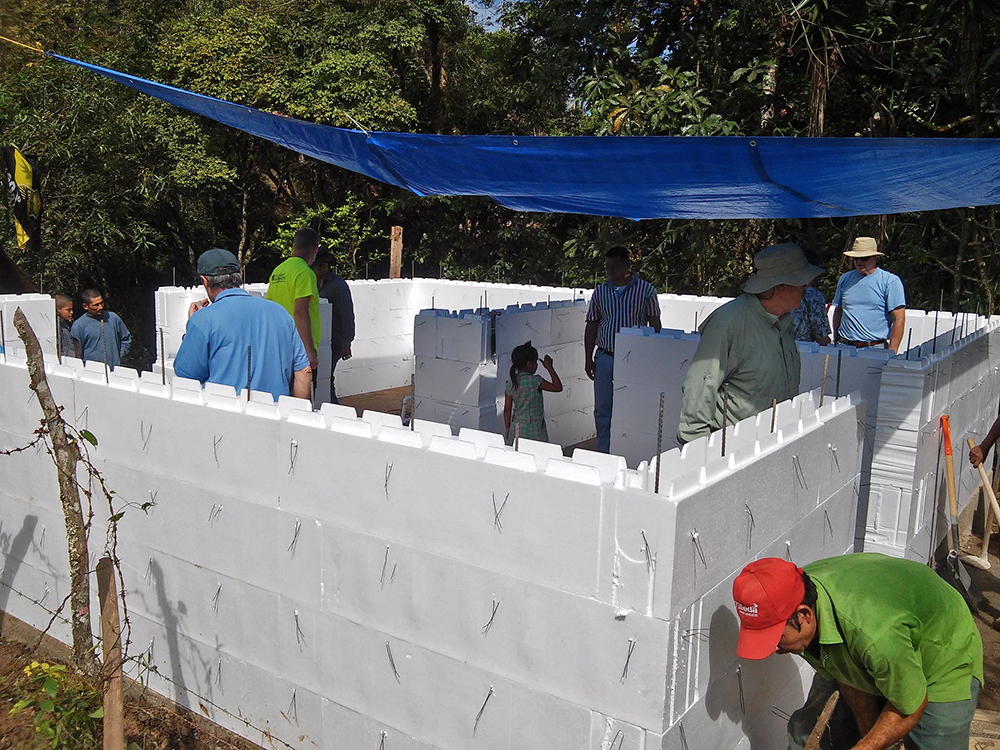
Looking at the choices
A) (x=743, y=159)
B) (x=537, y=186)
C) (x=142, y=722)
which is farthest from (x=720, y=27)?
(x=142, y=722)

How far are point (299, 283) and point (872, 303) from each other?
394cm

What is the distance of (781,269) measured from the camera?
3.30 meters

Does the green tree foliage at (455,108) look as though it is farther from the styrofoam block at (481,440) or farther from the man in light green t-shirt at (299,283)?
the styrofoam block at (481,440)

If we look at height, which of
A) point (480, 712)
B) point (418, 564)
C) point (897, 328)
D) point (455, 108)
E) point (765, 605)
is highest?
point (455, 108)

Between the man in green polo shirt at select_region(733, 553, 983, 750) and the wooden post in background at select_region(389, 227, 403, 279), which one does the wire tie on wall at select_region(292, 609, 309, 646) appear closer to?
the man in green polo shirt at select_region(733, 553, 983, 750)

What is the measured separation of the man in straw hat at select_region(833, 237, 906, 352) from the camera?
5926 mm

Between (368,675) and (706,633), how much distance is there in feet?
4.12

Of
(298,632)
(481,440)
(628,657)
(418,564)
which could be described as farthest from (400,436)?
(628,657)

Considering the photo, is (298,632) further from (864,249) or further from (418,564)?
(864,249)

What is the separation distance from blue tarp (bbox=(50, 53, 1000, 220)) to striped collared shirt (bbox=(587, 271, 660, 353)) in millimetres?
703

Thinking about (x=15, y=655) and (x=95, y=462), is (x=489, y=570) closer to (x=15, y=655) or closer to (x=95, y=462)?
(x=95, y=462)

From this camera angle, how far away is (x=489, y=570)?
8.98 feet

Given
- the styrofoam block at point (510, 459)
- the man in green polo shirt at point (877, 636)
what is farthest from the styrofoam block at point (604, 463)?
the man in green polo shirt at point (877, 636)

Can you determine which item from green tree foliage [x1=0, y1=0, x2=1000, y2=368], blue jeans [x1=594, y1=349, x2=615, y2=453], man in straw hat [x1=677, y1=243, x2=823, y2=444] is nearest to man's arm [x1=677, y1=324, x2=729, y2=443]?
man in straw hat [x1=677, y1=243, x2=823, y2=444]
